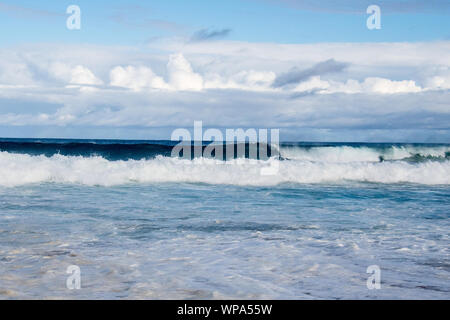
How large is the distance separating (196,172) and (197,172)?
43mm

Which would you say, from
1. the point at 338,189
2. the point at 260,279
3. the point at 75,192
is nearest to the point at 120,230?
the point at 260,279

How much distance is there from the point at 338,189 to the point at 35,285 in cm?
1384

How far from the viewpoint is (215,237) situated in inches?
320

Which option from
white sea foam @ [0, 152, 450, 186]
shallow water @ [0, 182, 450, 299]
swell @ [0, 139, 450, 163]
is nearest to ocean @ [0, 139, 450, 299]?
shallow water @ [0, 182, 450, 299]

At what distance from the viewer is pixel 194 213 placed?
35.6 feet

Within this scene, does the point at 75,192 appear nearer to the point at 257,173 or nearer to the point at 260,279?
the point at 257,173

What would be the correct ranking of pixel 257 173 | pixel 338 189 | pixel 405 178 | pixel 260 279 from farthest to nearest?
pixel 405 178, pixel 257 173, pixel 338 189, pixel 260 279

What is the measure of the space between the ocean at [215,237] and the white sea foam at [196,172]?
0.44 ft

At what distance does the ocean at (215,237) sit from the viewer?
17.6 ft

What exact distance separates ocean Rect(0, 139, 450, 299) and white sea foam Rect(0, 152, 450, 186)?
135 millimetres

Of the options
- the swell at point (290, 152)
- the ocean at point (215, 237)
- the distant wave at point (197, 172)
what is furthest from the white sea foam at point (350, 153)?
the ocean at point (215, 237)

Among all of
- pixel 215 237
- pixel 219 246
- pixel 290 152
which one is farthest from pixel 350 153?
pixel 219 246

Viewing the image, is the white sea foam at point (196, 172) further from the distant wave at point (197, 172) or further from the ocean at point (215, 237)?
the ocean at point (215, 237)

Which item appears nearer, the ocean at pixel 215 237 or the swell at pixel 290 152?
Result: the ocean at pixel 215 237
